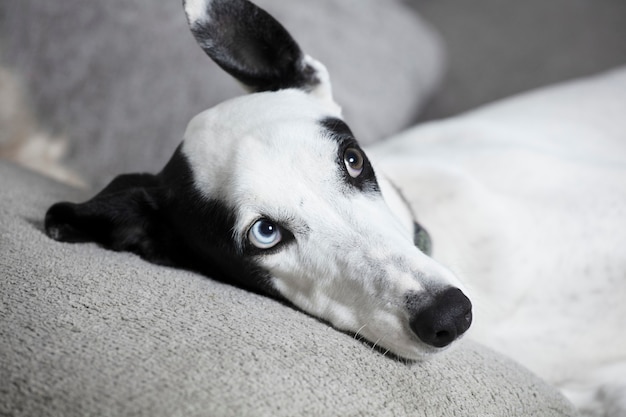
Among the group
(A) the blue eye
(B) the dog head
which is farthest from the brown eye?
(A) the blue eye

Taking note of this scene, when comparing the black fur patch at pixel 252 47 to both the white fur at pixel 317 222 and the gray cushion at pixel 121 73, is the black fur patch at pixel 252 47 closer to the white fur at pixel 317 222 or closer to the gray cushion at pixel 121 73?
the white fur at pixel 317 222

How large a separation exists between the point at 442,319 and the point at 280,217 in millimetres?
389

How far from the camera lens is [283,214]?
1.22m

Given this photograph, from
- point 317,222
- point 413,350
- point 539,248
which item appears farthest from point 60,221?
point 539,248

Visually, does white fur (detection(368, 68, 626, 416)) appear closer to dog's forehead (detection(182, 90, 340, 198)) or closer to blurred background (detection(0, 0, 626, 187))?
dog's forehead (detection(182, 90, 340, 198))

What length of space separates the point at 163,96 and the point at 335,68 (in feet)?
2.26

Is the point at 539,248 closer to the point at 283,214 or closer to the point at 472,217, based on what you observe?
the point at 472,217

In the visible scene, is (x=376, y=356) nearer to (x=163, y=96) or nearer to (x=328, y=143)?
(x=328, y=143)

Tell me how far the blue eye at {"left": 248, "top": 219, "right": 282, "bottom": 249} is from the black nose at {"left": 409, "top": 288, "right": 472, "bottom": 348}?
13.9 inches

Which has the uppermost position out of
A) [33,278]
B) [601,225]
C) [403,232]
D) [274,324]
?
[601,225]

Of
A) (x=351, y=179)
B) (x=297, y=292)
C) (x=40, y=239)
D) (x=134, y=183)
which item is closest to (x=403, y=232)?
(x=351, y=179)

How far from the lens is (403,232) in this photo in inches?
50.1

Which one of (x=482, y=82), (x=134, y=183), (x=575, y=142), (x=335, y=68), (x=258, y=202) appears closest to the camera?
(x=258, y=202)

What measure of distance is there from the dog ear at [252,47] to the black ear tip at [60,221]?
1.73 feet
